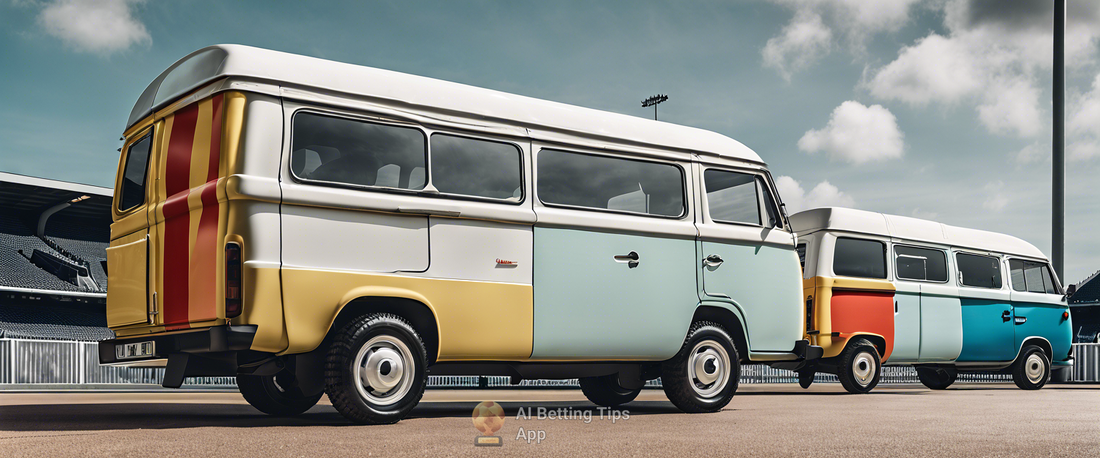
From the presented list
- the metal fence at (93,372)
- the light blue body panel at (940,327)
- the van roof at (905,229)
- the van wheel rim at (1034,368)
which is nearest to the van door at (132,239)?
the van roof at (905,229)

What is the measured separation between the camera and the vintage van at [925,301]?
13.1 meters

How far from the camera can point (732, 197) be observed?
29.4 ft

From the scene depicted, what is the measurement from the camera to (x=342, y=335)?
6297mm

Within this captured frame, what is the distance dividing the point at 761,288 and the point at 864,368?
213 inches

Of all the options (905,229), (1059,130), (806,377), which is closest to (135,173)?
(806,377)

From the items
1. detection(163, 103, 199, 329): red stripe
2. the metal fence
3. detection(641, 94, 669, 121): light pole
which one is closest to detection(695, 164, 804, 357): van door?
detection(163, 103, 199, 329): red stripe

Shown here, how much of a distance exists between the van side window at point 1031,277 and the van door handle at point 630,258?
1038 cm

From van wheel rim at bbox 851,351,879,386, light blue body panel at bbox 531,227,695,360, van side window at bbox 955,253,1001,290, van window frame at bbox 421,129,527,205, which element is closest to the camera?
van window frame at bbox 421,129,527,205

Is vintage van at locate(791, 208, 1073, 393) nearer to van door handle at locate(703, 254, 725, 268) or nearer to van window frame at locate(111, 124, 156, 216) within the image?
van door handle at locate(703, 254, 725, 268)

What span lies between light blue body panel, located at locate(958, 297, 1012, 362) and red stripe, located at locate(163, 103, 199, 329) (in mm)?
12464

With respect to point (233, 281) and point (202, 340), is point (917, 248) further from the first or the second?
point (202, 340)

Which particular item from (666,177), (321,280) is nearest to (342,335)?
(321,280)

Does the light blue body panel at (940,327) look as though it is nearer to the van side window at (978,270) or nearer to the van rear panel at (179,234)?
the van side window at (978,270)

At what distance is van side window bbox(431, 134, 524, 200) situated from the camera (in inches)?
274
